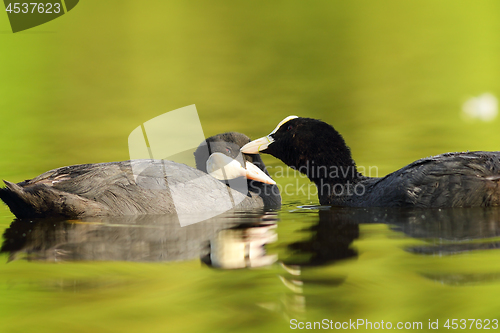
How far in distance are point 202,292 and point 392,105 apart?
31.7ft

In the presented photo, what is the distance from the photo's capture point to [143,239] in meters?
3.78

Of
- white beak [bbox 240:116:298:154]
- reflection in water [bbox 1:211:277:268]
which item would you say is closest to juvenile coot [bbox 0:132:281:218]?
reflection in water [bbox 1:211:277:268]

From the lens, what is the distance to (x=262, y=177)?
21.8 feet

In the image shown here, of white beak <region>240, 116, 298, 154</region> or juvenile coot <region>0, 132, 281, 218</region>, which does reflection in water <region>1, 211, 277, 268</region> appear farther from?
white beak <region>240, 116, 298, 154</region>

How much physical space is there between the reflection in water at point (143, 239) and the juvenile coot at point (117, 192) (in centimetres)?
17

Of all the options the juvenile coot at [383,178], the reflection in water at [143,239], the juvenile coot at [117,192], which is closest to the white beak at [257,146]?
the juvenile coot at [383,178]

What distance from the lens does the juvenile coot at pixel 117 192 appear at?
15.7 ft

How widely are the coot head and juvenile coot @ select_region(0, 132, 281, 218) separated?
81 centimetres

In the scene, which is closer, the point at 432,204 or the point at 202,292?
the point at 202,292

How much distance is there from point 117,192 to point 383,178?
2943 mm

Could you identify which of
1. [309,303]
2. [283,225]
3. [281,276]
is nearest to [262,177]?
[283,225]

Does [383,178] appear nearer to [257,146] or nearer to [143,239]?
[257,146]

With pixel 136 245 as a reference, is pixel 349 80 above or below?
above

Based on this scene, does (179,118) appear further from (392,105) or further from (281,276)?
(281,276)
